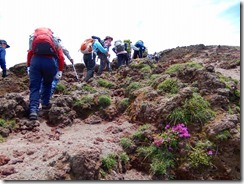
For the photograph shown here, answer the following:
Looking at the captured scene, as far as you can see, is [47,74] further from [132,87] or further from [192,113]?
[192,113]

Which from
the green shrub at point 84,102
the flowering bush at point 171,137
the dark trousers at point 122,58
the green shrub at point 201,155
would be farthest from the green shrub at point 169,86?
the dark trousers at point 122,58

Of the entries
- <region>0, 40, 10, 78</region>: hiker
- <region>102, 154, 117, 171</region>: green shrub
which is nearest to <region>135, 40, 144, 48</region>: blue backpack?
<region>0, 40, 10, 78</region>: hiker

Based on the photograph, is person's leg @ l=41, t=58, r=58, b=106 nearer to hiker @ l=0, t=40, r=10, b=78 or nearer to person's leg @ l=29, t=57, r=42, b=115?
person's leg @ l=29, t=57, r=42, b=115

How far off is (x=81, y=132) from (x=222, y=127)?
274 centimetres

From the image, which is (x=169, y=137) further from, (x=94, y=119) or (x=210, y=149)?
(x=94, y=119)

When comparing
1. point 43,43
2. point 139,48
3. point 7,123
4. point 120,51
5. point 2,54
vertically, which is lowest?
point 7,123

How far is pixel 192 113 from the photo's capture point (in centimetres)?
596

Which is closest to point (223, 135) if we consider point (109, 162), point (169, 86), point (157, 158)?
point (157, 158)

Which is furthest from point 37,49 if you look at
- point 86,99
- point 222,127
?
point 222,127

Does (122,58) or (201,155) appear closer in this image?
(201,155)

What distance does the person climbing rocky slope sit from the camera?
4.79 meters

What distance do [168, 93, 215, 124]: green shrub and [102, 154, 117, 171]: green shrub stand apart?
1.45 m

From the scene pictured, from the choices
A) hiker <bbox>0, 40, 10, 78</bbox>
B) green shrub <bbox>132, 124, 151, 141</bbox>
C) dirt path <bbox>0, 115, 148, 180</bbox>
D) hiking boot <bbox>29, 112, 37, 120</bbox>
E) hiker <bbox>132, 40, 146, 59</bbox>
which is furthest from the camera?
hiker <bbox>132, 40, 146, 59</bbox>

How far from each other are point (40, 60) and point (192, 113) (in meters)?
3.39
